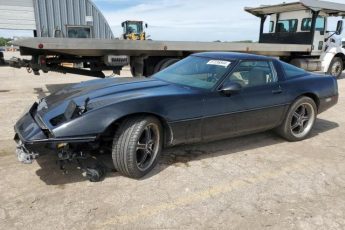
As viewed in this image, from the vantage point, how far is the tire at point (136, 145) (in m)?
3.24

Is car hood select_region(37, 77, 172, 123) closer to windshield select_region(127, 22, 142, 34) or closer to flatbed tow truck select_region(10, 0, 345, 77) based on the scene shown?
flatbed tow truck select_region(10, 0, 345, 77)

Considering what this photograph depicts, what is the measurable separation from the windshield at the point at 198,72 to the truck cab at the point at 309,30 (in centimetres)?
767

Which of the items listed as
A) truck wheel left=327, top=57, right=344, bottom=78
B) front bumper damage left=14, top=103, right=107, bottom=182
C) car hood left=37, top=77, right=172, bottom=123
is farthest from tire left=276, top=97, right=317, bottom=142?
truck wheel left=327, top=57, right=344, bottom=78

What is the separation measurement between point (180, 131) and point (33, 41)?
408 centimetres

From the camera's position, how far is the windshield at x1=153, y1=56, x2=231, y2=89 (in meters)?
3.98

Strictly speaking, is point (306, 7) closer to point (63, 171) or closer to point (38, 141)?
point (63, 171)

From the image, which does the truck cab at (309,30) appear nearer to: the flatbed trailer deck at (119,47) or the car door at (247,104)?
the flatbed trailer deck at (119,47)

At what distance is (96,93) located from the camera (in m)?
3.57

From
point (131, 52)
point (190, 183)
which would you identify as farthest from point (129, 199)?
point (131, 52)

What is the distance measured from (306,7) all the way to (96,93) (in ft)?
31.2

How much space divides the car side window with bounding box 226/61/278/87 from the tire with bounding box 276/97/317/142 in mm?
579

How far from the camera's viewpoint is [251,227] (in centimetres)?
268

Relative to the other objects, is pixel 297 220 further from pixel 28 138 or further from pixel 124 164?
pixel 28 138

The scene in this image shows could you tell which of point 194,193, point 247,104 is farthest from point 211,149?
point 194,193
